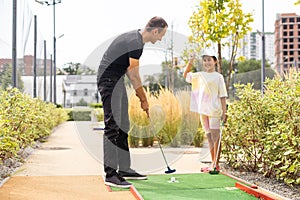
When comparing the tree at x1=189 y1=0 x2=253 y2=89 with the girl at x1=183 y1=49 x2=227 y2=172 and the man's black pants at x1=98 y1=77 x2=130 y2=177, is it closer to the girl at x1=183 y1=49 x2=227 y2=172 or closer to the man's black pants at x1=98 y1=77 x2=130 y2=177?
the girl at x1=183 y1=49 x2=227 y2=172

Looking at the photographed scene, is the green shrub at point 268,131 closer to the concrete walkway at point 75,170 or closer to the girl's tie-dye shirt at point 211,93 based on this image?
the girl's tie-dye shirt at point 211,93

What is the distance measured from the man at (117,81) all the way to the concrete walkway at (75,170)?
0.95ft

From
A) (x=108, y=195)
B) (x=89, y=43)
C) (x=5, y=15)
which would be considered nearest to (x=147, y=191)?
(x=108, y=195)

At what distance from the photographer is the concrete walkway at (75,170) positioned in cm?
398

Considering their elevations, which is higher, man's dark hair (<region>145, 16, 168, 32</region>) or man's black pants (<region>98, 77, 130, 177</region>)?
man's dark hair (<region>145, 16, 168, 32</region>)

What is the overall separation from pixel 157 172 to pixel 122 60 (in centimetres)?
149

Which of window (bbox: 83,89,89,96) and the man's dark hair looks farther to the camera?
window (bbox: 83,89,89,96)

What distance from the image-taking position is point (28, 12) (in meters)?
10.7

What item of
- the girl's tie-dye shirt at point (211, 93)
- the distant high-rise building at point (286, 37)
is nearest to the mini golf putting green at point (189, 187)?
the girl's tie-dye shirt at point (211, 93)

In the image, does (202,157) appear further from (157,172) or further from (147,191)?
(147,191)

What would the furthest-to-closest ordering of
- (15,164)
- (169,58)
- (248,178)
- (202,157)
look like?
(169,58) → (202,157) → (15,164) → (248,178)

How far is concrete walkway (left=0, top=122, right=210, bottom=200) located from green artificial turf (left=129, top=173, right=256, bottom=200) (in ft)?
0.85

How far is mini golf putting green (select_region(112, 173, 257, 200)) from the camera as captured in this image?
3885mm

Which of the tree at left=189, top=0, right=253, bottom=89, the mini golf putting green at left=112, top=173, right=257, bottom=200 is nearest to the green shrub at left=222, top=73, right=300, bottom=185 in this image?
the mini golf putting green at left=112, top=173, right=257, bottom=200
